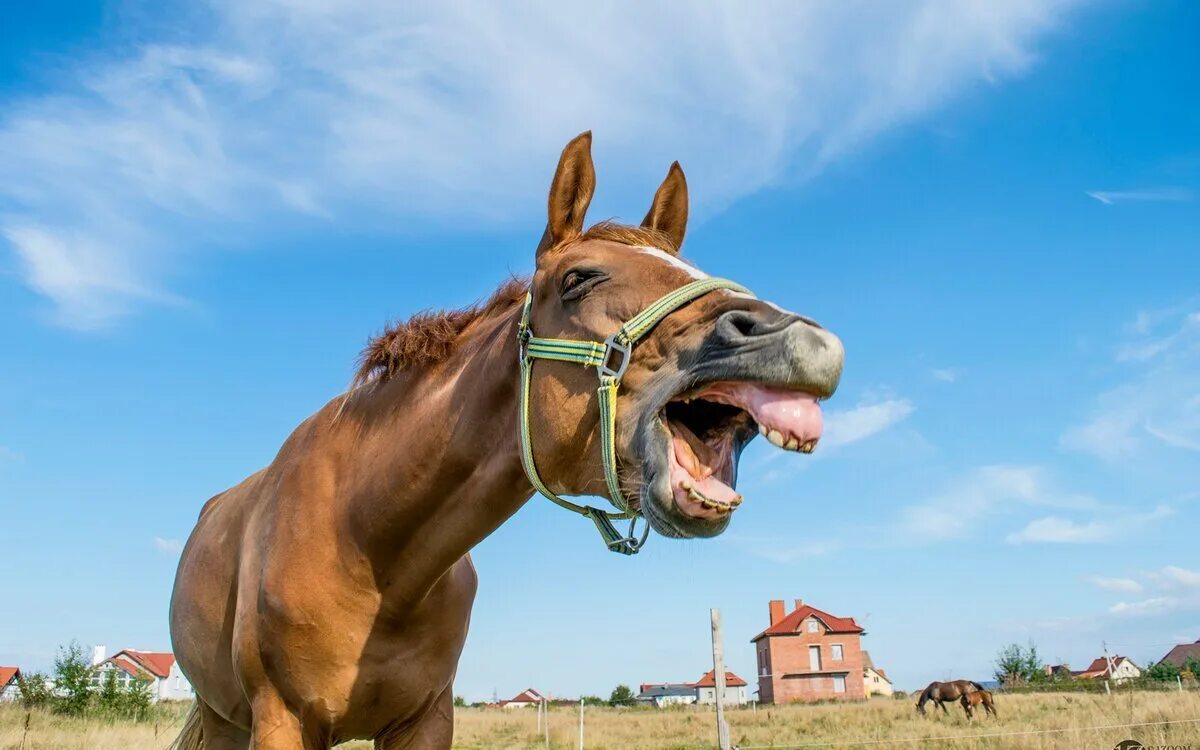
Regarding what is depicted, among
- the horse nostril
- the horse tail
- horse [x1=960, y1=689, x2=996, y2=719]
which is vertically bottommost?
horse [x1=960, y1=689, x2=996, y2=719]

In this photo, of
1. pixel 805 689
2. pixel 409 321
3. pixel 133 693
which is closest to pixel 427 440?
pixel 409 321

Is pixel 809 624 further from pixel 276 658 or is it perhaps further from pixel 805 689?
pixel 276 658

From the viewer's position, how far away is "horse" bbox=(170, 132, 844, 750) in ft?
7.15

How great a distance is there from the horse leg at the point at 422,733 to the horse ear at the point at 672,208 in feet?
7.39

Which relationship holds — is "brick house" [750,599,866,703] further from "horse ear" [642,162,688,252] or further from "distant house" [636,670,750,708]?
"horse ear" [642,162,688,252]

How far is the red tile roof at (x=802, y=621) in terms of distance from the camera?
72188 mm

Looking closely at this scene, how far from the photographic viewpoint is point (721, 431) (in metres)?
2.33

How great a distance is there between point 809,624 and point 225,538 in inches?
2951

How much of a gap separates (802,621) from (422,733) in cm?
7477

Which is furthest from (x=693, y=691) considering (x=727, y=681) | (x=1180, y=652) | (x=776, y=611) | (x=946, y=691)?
(x=946, y=691)

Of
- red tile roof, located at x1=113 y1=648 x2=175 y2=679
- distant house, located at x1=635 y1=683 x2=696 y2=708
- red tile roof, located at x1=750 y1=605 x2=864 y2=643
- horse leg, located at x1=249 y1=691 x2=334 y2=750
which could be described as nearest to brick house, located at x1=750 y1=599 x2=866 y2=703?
red tile roof, located at x1=750 y1=605 x2=864 y2=643

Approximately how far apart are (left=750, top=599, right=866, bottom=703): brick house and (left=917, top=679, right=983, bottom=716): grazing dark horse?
42.9 meters

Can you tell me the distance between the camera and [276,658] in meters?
3.19

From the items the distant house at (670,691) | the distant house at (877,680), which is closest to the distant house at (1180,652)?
the distant house at (877,680)
